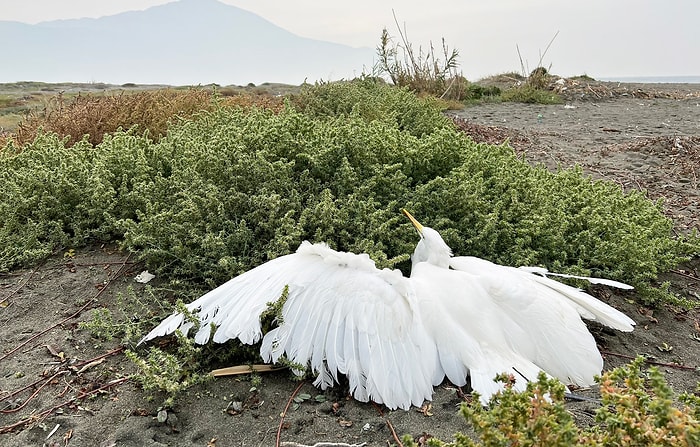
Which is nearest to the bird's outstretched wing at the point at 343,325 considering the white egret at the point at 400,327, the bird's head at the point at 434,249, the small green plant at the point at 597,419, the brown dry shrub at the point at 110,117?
the white egret at the point at 400,327

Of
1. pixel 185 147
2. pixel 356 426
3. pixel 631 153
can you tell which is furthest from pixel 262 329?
pixel 631 153

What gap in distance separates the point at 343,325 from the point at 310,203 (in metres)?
1.17

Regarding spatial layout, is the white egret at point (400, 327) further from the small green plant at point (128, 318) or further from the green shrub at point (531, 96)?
the green shrub at point (531, 96)

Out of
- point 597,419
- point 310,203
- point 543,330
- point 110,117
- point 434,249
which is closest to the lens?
point 597,419

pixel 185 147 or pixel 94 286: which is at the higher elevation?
pixel 185 147

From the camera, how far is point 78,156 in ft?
14.0

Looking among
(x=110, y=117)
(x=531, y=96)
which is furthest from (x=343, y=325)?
(x=531, y=96)

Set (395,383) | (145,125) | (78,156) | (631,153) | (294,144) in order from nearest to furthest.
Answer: (395,383) < (294,144) < (78,156) < (145,125) < (631,153)

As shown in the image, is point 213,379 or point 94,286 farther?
point 94,286

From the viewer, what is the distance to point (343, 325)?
7.73 ft

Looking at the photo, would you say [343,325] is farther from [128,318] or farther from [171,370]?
[128,318]

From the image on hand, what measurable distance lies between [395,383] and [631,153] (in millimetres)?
5857

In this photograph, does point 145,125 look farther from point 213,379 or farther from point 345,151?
point 213,379

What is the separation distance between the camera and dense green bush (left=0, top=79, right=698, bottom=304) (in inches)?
127
